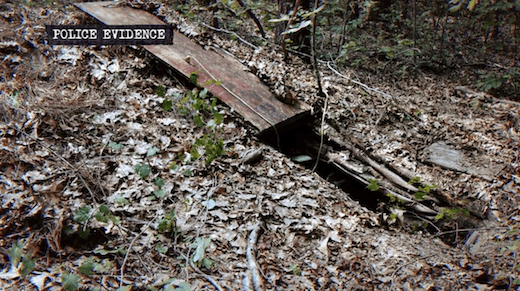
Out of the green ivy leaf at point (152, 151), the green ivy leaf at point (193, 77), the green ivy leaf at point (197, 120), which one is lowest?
the green ivy leaf at point (152, 151)

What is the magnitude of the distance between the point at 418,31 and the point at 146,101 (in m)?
7.05

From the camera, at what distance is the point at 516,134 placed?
4555 mm

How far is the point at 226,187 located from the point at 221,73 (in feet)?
6.73

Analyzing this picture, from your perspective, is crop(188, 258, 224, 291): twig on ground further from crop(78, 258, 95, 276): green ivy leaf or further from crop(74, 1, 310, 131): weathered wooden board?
crop(74, 1, 310, 131): weathered wooden board

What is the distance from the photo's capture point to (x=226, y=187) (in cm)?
329

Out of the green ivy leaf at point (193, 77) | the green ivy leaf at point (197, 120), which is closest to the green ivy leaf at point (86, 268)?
the green ivy leaf at point (197, 120)

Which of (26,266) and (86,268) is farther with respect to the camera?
(86,268)

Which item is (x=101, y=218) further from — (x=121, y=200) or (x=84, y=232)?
(x=121, y=200)

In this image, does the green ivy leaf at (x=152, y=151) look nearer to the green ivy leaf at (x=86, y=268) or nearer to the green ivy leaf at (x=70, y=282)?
the green ivy leaf at (x=86, y=268)

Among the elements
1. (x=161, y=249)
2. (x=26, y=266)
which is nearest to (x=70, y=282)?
(x=26, y=266)

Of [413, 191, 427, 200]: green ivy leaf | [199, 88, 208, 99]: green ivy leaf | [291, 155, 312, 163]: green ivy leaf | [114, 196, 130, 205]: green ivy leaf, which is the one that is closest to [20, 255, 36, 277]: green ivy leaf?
[114, 196, 130, 205]: green ivy leaf

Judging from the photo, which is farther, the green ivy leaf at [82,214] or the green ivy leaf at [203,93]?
the green ivy leaf at [203,93]

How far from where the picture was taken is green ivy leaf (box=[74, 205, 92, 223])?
7.97ft

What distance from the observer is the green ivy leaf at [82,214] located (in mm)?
2430
